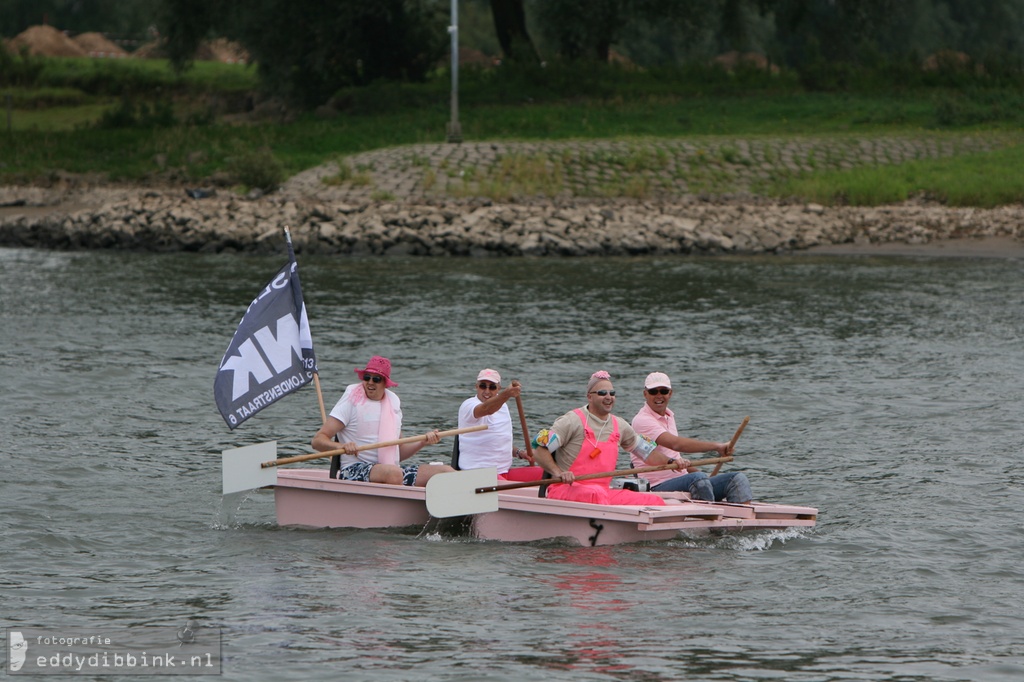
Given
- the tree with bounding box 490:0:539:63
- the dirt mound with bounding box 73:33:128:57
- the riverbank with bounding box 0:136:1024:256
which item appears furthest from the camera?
the dirt mound with bounding box 73:33:128:57

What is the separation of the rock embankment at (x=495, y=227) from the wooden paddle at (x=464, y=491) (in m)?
23.3

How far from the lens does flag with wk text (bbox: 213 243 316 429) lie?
43.9 ft

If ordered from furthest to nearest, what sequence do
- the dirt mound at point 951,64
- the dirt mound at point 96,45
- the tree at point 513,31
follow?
1. the dirt mound at point 96,45
2. the dirt mound at point 951,64
3. the tree at point 513,31

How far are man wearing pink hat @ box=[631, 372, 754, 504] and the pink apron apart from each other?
42 cm

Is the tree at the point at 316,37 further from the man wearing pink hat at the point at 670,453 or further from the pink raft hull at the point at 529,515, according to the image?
the pink raft hull at the point at 529,515

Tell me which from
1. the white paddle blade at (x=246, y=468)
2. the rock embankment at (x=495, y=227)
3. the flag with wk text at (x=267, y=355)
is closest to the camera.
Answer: the white paddle blade at (x=246, y=468)

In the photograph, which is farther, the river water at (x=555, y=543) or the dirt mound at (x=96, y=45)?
the dirt mound at (x=96, y=45)

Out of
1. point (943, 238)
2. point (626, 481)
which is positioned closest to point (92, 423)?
point (626, 481)

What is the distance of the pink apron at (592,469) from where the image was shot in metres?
12.5

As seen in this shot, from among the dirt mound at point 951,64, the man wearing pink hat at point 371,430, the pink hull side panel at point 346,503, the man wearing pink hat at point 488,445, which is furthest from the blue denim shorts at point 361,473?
the dirt mound at point 951,64

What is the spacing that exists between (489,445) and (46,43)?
61.6 meters

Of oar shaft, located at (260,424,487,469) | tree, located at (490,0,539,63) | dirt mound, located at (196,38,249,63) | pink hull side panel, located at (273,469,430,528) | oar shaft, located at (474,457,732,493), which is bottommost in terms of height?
pink hull side panel, located at (273,469,430,528)

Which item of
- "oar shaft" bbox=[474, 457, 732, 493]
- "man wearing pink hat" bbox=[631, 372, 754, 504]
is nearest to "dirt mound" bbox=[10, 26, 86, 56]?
"man wearing pink hat" bbox=[631, 372, 754, 504]

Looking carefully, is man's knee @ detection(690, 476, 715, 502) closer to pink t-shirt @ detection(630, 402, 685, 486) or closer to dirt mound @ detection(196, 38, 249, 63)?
pink t-shirt @ detection(630, 402, 685, 486)
